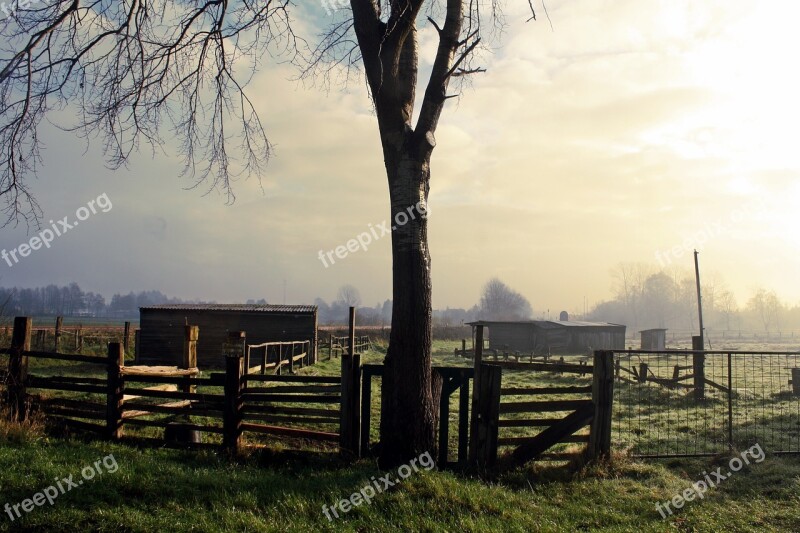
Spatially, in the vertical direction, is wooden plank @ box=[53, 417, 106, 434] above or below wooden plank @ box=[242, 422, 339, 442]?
below

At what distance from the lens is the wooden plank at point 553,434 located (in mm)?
7641

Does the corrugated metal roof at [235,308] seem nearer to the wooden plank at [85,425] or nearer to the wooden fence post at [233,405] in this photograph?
the wooden plank at [85,425]

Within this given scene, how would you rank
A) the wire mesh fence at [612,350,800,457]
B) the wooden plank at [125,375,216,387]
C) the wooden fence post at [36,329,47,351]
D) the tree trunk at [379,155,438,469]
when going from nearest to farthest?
the tree trunk at [379,155,438,469] < the wooden plank at [125,375,216,387] < the wire mesh fence at [612,350,800,457] < the wooden fence post at [36,329,47,351]

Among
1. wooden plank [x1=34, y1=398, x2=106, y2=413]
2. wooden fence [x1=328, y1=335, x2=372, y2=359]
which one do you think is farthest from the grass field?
wooden fence [x1=328, y1=335, x2=372, y2=359]

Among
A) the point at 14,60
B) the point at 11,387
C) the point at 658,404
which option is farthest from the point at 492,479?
the point at 658,404

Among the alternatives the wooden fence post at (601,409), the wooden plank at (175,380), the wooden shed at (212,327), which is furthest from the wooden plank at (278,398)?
the wooden shed at (212,327)

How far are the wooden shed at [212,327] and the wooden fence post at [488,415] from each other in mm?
22300

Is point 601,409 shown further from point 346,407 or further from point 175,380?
point 175,380

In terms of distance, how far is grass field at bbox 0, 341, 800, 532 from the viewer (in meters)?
5.37

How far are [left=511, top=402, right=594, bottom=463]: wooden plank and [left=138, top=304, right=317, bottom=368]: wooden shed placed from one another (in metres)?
22.3

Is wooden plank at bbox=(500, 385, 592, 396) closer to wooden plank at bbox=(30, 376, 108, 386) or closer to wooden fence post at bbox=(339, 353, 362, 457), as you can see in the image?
wooden fence post at bbox=(339, 353, 362, 457)

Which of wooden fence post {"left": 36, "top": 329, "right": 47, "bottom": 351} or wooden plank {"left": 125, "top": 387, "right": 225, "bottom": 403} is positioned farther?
wooden fence post {"left": 36, "top": 329, "right": 47, "bottom": 351}

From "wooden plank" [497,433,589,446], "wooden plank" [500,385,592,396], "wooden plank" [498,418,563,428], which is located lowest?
"wooden plank" [497,433,589,446]

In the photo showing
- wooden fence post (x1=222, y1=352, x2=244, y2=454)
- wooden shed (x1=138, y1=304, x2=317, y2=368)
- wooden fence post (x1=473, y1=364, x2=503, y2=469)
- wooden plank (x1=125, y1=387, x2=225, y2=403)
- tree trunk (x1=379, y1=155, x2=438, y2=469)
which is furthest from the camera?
wooden shed (x1=138, y1=304, x2=317, y2=368)
